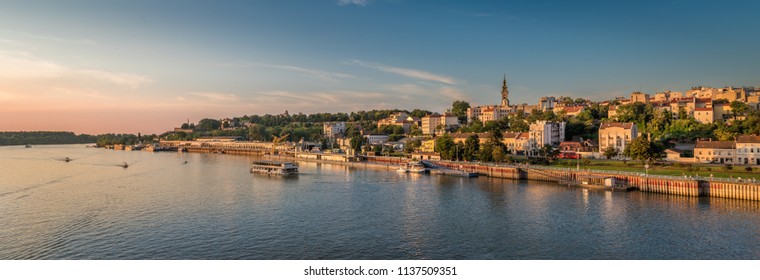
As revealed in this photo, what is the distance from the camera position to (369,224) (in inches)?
476

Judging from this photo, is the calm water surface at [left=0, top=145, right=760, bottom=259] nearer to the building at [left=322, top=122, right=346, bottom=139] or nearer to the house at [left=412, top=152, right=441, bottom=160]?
the house at [left=412, top=152, right=441, bottom=160]

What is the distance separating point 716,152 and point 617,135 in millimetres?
5660

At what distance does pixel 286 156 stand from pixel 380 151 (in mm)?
11850

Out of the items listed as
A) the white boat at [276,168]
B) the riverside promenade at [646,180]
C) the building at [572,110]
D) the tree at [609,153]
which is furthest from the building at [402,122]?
the riverside promenade at [646,180]

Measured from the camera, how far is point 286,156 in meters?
47.2

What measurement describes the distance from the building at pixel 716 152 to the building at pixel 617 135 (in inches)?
170

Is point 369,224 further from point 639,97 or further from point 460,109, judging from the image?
point 460,109

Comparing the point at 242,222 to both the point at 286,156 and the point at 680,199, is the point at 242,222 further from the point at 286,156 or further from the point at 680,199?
the point at 286,156

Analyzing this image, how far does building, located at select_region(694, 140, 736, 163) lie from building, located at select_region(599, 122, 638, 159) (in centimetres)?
431

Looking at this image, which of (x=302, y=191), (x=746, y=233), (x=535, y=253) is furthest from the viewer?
(x=302, y=191)

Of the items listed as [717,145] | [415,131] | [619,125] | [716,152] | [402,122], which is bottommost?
[716,152]

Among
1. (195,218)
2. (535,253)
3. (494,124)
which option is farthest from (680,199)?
(494,124)

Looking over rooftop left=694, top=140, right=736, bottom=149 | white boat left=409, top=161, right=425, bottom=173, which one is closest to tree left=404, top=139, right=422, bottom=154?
white boat left=409, top=161, right=425, bottom=173

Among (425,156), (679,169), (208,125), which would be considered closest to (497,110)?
(425,156)
